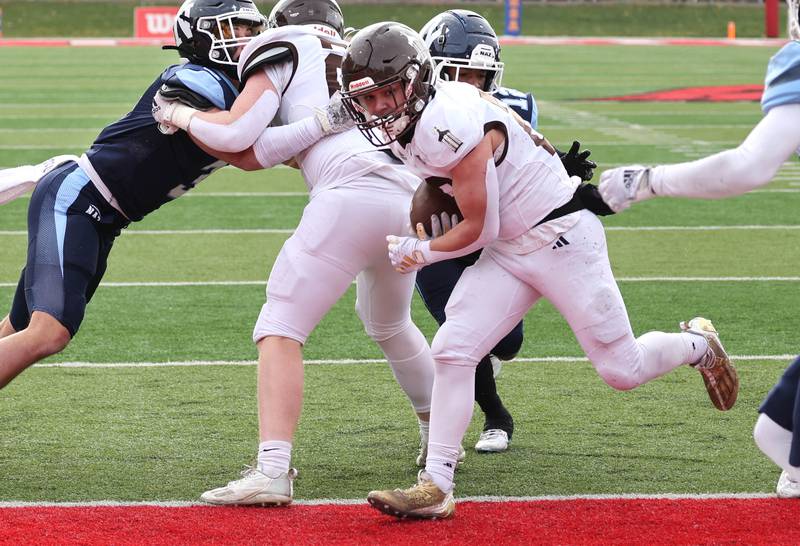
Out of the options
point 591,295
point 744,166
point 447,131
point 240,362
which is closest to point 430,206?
point 447,131

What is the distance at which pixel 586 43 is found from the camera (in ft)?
108

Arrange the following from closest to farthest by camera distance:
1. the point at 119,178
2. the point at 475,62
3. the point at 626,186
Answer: the point at 626,186 < the point at 119,178 < the point at 475,62

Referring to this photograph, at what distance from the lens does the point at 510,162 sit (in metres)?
3.85

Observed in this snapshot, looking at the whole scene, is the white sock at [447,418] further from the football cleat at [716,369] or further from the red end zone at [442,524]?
the football cleat at [716,369]

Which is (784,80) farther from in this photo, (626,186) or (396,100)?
(396,100)

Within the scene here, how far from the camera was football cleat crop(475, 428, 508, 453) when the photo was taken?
15.2ft

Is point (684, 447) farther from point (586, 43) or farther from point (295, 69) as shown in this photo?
point (586, 43)

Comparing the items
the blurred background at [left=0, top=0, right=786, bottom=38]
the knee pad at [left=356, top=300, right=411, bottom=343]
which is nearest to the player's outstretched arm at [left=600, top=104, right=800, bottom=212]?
the knee pad at [left=356, top=300, right=411, bottom=343]

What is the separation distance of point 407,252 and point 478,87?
108cm

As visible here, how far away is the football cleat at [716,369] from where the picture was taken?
4441 mm

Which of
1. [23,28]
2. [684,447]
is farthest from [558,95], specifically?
[23,28]

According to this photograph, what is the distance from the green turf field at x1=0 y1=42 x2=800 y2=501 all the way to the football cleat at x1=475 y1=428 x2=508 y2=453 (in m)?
0.05

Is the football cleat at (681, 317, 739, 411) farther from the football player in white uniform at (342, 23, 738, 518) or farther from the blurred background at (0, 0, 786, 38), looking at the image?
the blurred background at (0, 0, 786, 38)

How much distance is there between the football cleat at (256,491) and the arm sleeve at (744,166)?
138 cm
